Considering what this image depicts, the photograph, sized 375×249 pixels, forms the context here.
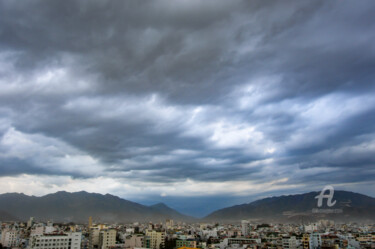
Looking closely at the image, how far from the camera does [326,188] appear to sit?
212 ft

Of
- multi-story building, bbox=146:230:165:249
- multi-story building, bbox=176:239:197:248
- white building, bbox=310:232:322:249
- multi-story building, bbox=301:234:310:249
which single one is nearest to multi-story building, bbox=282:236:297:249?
multi-story building, bbox=301:234:310:249

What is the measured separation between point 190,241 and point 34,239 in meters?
35.8

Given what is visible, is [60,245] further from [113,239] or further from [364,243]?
[364,243]

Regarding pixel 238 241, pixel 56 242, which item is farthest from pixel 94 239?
pixel 238 241

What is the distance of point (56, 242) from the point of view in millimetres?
62688

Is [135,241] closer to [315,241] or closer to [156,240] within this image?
[156,240]

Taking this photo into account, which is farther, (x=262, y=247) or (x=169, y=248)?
(x=169, y=248)

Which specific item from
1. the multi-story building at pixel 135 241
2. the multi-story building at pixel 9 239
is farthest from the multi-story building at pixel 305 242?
the multi-story building at pixel 9 239

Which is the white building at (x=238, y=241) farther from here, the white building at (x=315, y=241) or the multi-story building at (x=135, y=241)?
the multi-story building at (x=135, y=241)

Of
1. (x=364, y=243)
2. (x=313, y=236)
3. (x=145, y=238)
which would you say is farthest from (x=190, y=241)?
(x=364, y=243)

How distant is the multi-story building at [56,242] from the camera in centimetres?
6147

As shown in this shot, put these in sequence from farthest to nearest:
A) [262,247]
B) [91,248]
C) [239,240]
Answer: [239,240] → [91,248] → [262,247]

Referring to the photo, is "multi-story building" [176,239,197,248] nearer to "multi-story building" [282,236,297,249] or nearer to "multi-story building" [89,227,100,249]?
"multi-story building" [89,227,100,249]

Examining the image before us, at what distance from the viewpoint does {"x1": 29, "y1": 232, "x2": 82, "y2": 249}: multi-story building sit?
61.5m
